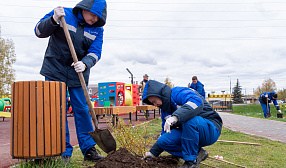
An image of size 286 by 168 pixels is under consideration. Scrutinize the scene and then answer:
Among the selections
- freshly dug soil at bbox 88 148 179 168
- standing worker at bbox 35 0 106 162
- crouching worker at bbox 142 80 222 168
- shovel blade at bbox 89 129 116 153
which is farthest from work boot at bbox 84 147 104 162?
crouching worker at bbox 142 80 222 168

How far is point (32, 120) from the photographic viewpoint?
2.30 metres

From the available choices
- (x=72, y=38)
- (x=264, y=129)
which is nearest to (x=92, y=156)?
(x=72, y=38)

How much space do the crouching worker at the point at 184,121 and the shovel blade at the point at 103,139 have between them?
464 mm

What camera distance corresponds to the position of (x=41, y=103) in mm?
2330

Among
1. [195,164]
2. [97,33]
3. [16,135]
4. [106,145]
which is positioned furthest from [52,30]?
[195,164]

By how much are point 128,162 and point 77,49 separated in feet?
4.91

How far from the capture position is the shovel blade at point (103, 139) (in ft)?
9.87

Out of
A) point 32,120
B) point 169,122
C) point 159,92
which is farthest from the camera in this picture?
point 159,92

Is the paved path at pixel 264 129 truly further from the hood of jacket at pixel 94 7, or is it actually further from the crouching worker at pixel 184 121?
the hood of jacket at pixel 94 7

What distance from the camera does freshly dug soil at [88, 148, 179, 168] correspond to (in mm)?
2586

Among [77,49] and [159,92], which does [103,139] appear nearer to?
[159,92]

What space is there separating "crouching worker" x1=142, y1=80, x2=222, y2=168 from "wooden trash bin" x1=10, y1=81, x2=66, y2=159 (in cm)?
108

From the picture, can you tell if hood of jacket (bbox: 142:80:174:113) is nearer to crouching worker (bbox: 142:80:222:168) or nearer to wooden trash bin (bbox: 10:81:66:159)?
crouching worker (bbox: 142:80:222:168)

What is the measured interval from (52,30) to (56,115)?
3.25 feet
